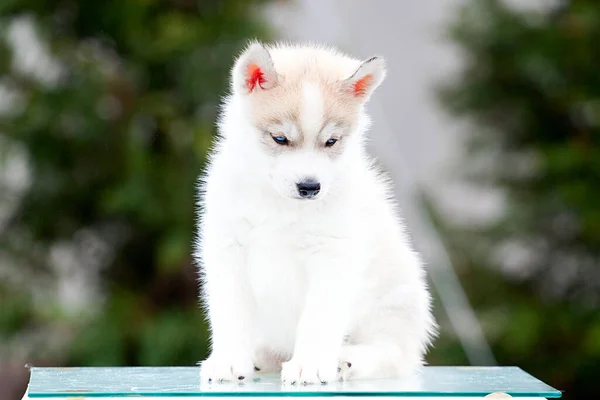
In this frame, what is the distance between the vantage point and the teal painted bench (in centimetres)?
138

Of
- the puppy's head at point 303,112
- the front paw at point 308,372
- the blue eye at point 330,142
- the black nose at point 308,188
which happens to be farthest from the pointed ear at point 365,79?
the front paw at point 308,372

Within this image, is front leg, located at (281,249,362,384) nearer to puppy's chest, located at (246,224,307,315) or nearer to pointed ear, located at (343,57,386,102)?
puppy's chest, located at (246,224,307,315)

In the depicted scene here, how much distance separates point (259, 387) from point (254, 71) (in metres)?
0.55

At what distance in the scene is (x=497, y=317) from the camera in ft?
12.2

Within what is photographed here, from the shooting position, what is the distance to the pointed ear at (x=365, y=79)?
1.63m

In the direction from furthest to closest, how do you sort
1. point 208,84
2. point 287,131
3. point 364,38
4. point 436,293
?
point 364,38
point 436,293
point 208,84
point 287,131

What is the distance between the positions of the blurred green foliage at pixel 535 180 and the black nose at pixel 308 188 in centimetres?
224

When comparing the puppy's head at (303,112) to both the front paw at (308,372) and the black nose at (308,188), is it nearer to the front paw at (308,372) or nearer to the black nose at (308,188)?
the black nose at (308,188)

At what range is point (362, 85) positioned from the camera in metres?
1.67

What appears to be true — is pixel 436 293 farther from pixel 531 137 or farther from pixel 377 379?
pixel 377 379

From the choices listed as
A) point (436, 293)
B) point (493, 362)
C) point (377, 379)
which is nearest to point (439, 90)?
point (436, 293)

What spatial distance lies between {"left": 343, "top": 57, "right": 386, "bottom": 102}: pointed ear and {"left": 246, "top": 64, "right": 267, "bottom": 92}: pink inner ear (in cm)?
15

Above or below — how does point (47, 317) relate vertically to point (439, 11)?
below

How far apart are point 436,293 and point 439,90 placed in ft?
2.96
